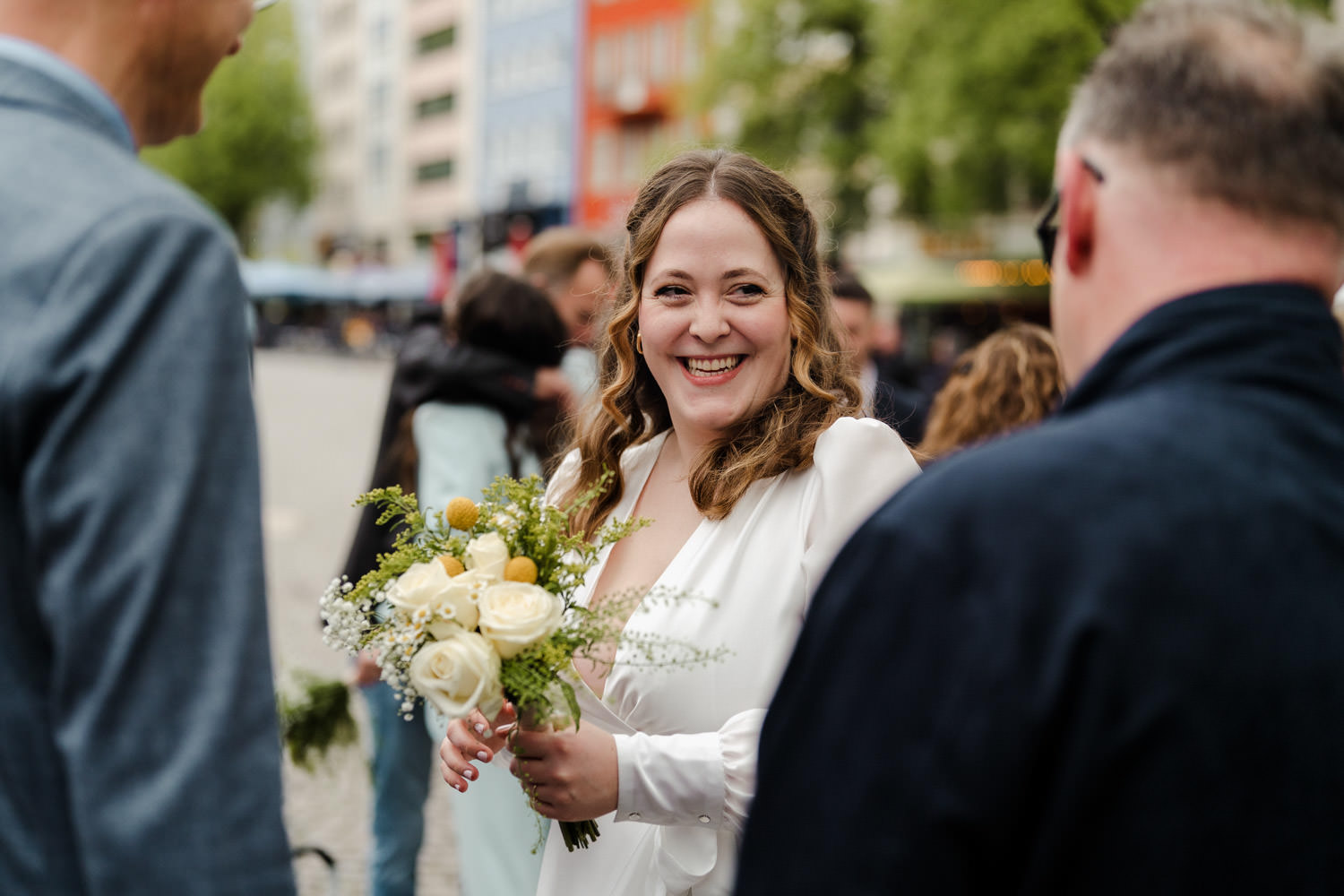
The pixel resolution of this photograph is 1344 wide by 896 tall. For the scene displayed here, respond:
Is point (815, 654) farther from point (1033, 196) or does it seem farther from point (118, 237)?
point (1033, 196)

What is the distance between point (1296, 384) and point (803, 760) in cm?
56

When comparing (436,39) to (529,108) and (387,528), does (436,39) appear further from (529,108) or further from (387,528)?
(387,528)

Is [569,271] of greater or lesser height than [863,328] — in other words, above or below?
above

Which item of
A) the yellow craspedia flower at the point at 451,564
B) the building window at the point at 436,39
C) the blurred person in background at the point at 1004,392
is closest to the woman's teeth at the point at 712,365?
the yellow craspedia flower at the point at 451,564

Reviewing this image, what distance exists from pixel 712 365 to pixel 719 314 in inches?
4.2

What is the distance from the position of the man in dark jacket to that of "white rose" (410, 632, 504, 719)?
2.55ft

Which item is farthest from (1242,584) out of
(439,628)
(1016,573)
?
(439,628)

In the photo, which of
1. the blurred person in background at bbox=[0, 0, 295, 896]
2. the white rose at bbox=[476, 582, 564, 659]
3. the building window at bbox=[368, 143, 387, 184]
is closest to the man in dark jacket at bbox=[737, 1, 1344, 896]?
the blurred person in background at bbox=[0, 0, 295, 896]

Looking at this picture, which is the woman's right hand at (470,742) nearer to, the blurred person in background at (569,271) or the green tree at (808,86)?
the blurred person in background at (569,271)

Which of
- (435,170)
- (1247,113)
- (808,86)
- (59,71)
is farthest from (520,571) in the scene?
(435,170)

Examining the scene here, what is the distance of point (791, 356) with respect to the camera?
8.50ft

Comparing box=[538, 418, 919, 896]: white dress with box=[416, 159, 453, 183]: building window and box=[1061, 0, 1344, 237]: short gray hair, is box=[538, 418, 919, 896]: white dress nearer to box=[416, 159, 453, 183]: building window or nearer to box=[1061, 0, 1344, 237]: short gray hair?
box=[1061, 0, 1344, 237]: short gray hair

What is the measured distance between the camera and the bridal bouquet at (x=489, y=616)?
1.93 metres

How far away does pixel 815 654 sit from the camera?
1183mm
